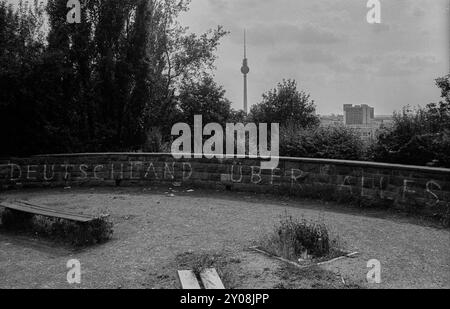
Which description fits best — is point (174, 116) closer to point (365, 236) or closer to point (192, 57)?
point (192, 57)

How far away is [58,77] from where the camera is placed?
44.4 feet

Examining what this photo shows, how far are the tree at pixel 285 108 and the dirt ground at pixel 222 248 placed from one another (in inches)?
853

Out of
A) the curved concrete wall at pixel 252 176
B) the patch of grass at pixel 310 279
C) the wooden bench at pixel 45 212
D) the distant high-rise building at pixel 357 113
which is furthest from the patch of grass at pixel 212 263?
the distant high-rise building at pixel 357 113

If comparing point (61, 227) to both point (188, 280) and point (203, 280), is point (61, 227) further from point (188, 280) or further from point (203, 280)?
point (203, 280)

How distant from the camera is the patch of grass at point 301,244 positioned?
5.89 m

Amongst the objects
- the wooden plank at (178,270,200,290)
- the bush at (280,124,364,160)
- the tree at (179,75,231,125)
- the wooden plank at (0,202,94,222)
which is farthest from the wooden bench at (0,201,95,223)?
the tree at (179,75,231,125)

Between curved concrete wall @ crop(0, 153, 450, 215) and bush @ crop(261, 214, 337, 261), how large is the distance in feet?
10.5

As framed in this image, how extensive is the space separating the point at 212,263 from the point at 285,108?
2695 cm

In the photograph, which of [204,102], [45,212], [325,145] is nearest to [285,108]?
[204,102]

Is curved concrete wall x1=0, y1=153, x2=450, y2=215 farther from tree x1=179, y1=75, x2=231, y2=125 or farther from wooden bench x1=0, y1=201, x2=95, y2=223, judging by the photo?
tree x1=179, y1=75, x2=231, y2=125

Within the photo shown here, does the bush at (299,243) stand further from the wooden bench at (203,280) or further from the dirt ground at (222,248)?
the wooden bench at (203,280)

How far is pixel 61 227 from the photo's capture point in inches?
283

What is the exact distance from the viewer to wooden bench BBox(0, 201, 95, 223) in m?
6.95
